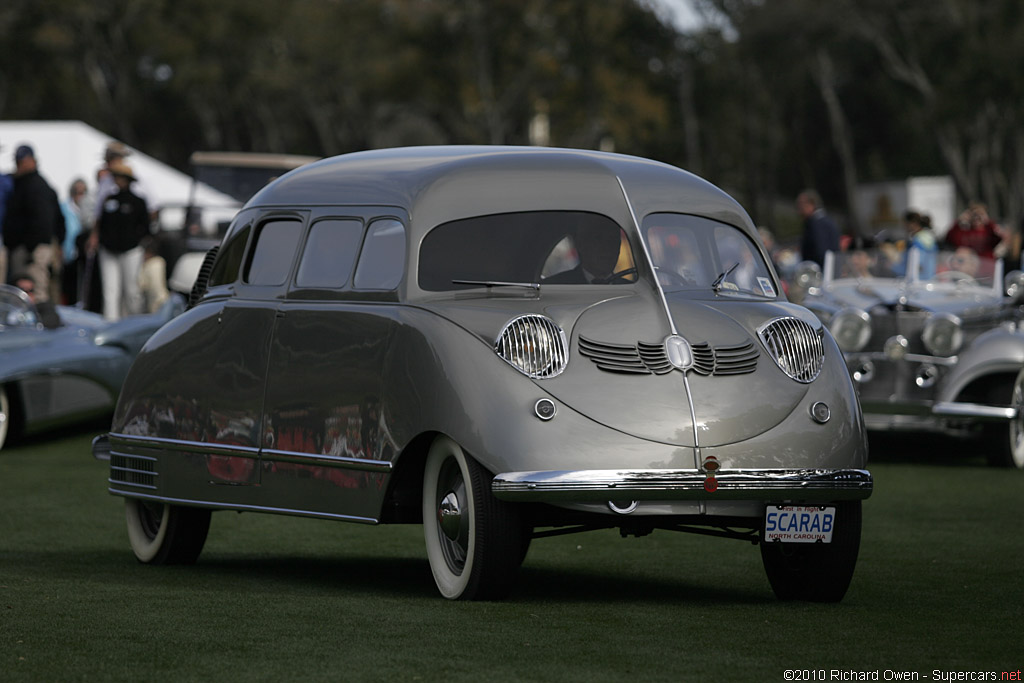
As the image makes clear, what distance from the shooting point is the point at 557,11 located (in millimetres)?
50812

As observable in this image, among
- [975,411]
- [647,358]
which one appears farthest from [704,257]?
[975,411]

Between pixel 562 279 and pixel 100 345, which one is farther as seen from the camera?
pixel 100 345

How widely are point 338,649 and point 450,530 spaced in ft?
3.82

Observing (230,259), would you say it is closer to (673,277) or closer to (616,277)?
(616,277)

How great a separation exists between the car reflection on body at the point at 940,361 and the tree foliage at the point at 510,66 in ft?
108

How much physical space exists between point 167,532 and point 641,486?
2.91m

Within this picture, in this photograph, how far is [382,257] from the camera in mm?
7617

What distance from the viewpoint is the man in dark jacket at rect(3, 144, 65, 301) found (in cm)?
1822

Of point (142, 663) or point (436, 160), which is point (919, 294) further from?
point (142, 663)

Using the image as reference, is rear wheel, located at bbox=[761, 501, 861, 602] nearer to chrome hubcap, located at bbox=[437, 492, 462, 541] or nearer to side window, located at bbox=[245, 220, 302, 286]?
chrome hubcap, located at bbox=[437, 492, 462, 541]

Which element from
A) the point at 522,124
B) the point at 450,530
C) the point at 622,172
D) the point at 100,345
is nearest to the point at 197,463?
the point at 450,530

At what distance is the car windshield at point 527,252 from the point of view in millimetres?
7383

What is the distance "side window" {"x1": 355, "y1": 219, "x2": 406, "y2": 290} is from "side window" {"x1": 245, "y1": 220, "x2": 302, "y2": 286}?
Result: 54 cm

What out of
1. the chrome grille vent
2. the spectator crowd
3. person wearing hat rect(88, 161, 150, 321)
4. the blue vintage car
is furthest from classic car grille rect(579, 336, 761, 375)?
person wearing hat rect(88, 161, 150, 321)
